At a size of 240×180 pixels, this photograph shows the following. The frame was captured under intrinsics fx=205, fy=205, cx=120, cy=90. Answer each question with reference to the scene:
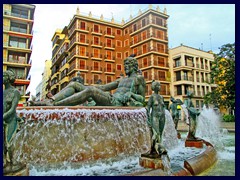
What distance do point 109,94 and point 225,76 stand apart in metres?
18.4

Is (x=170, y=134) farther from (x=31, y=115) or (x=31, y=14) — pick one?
(x=31, y=14)

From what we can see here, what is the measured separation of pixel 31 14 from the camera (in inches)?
1262

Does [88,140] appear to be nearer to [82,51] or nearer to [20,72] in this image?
[20,72]

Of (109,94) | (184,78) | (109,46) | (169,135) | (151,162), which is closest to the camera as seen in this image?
(151,162)

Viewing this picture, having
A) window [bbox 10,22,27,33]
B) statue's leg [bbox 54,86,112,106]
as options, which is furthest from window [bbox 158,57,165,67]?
statue's leg [bbox 54,86,112,106]

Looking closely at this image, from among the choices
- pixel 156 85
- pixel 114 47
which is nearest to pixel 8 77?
pixel 156 85

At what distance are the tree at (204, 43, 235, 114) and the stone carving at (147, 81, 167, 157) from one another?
1861 centimetres

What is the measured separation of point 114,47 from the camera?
4259 cm

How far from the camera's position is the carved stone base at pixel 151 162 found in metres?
3.66

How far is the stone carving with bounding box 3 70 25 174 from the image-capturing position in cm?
313

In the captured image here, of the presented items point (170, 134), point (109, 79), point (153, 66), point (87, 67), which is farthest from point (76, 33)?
point (170, 134)

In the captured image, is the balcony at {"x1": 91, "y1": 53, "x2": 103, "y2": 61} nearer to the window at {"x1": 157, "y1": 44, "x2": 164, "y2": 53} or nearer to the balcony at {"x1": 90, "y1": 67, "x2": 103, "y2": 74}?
the balcony at {"x1": 90, "y1": 67, "x2": 103, "y2": 74}

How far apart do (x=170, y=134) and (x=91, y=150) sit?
309cm

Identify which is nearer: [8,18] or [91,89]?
[91,89]
